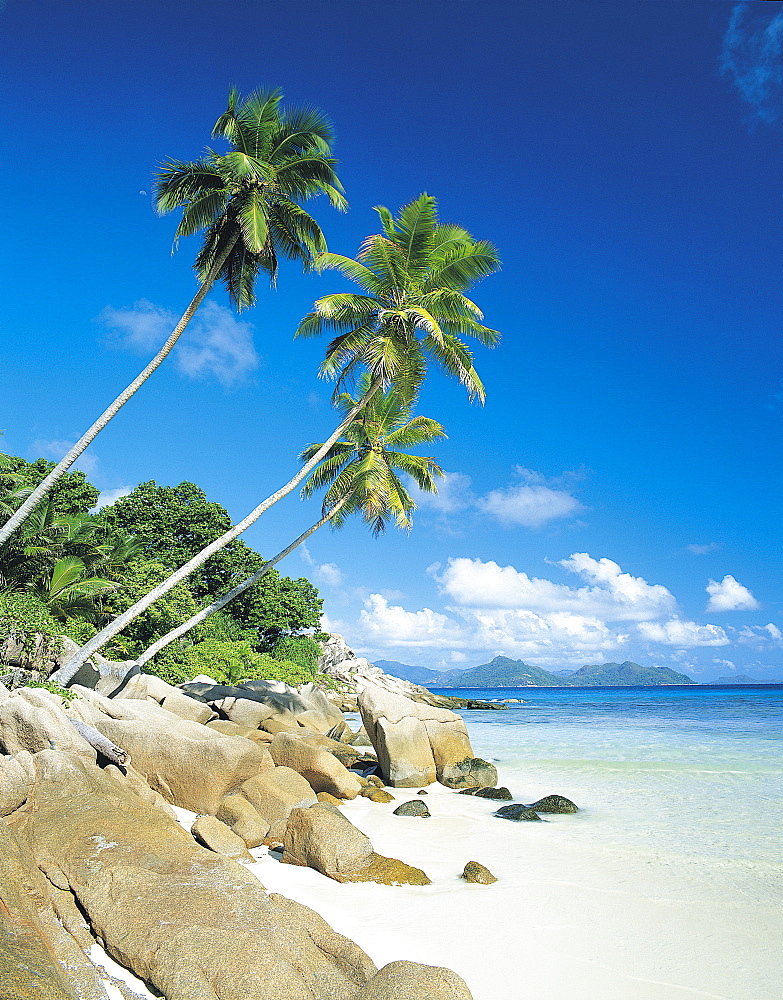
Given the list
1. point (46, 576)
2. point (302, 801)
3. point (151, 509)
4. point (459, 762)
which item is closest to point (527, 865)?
point (302, 801)

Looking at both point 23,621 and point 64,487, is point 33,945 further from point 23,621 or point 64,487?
point 64,487

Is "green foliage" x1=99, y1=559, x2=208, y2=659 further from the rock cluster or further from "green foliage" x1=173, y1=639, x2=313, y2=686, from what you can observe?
the rock cluster

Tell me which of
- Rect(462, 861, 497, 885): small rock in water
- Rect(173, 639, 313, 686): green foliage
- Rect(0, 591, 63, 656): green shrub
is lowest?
Rect(462, 861, 497, 885): small rock in water

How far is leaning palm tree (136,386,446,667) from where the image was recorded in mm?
18344

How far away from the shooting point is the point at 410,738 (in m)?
13.6

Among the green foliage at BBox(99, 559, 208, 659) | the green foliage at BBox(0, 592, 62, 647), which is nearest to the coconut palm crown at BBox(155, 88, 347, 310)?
the green foliage at BBox(0, 592, 62, 647)

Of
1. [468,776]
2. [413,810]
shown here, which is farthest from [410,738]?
[413,810]

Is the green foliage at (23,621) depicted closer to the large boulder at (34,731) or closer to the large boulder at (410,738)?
the large boulder at (34,731)

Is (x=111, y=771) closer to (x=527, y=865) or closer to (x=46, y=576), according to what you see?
(x=527, y=865)

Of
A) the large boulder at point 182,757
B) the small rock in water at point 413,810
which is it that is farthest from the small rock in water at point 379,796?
the large boulder at point 182,757

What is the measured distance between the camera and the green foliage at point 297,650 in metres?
31.0

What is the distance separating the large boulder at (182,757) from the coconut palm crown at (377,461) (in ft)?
30.5

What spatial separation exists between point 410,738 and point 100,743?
6884mm

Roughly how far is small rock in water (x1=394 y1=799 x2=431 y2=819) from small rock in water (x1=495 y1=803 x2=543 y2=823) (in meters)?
1.23
